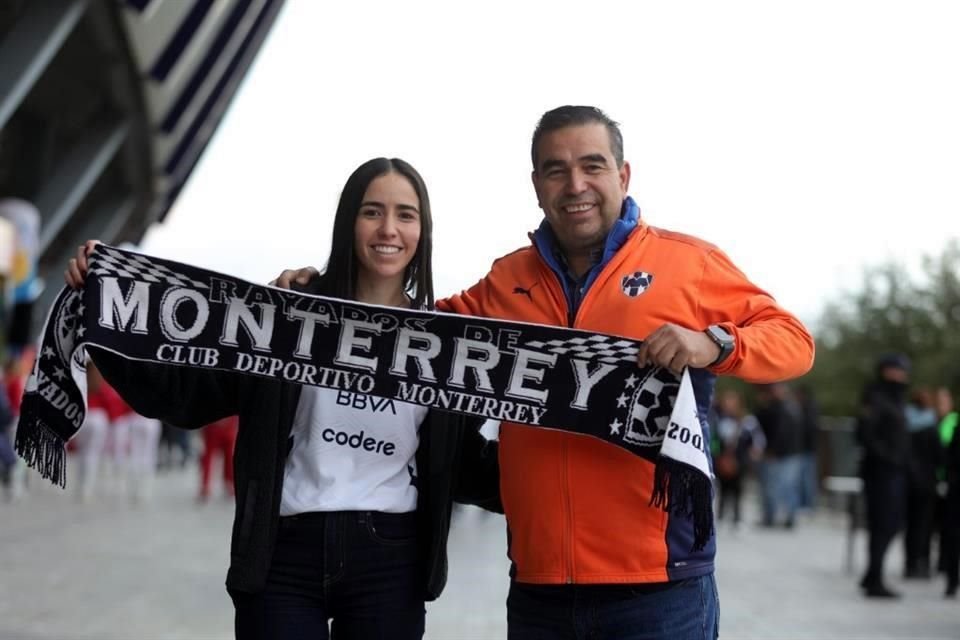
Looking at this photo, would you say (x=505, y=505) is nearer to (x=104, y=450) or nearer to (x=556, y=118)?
(x=556, y=118)

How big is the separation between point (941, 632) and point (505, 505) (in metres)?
6.79

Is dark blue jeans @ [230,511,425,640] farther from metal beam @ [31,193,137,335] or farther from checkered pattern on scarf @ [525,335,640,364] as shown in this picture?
metal beam @ [31,193,137,335]

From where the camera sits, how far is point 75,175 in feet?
93.9

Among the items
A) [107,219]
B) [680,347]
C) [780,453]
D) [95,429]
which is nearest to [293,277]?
[680,347]

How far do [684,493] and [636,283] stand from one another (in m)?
0.60

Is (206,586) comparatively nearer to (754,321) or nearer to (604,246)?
(604,246)

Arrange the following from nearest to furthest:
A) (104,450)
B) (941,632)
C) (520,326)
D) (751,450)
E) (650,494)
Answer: (650,494) → (520,326) → (941,632) → (104,450) → (751,450)

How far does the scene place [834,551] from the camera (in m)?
15.3

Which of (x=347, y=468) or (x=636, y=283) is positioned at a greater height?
(x=636, y=283)

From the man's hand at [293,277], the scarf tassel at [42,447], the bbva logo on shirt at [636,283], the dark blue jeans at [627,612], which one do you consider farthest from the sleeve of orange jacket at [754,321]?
the scarf tassel at [42,447]

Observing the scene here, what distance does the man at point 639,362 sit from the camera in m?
3.43

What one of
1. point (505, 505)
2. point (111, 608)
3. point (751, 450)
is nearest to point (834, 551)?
point (751, 450)

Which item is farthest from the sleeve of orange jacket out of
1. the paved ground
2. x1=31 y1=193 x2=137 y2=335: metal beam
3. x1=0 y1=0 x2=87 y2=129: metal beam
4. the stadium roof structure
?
x1=31 y1=193 x2=137 y2=335: metal beam

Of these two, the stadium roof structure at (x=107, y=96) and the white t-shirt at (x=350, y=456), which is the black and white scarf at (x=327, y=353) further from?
the stadium roof structure at (x=107, y=96)
